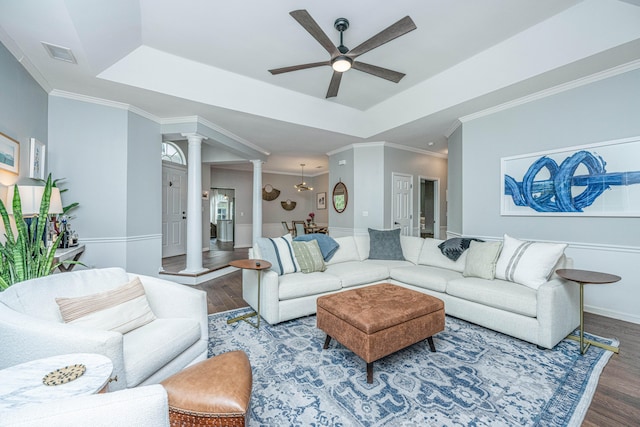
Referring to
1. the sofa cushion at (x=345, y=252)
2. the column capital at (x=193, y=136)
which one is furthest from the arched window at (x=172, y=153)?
the sofa cushion at (x=345, y=252)

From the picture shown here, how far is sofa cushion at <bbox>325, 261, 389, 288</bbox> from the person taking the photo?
326cm

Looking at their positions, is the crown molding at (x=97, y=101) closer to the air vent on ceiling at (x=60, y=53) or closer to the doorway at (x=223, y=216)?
the air vent on ceiling at (x=60, y=53)

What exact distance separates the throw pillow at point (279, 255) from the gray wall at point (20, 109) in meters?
2.49

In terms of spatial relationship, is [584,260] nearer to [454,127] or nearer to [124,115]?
[454,127]

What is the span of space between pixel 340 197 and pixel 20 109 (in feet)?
17.2

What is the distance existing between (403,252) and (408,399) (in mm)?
2573

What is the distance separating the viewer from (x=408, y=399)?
5.56 ft

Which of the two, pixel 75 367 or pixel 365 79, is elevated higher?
pixel 365 79

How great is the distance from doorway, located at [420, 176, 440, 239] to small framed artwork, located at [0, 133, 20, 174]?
673cm

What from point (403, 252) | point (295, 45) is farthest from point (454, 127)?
point (295, 45)

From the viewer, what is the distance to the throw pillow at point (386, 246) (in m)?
4.01

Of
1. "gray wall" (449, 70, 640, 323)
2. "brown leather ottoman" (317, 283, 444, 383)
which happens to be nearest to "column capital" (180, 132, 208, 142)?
"brown leather ottoman" (317, 283, 444, 383)

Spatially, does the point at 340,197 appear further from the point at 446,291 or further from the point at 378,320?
the point at 378,320

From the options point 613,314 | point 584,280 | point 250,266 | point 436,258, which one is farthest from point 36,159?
point 613,314
